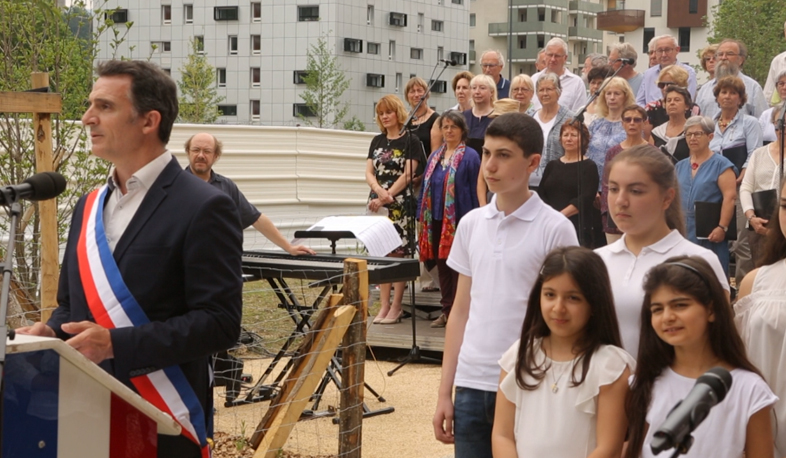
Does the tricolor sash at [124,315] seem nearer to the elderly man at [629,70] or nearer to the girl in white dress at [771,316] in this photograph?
the girl in white dress at [771,316]

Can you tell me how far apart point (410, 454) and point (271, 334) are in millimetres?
4344

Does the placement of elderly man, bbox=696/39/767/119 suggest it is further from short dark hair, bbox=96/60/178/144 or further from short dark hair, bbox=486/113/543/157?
short dark hair, bbox=96/60/178/144

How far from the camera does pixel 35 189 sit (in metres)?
3.12

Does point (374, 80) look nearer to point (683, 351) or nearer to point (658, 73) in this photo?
point (658, 73)

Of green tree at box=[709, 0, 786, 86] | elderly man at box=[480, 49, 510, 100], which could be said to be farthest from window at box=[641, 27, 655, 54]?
elderly man at box=[480, 49, 510, 100]

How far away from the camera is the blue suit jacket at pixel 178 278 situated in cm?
313

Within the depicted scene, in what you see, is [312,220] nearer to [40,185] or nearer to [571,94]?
[571,94]

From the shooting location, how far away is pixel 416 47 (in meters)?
77.1

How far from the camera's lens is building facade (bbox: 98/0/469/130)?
7025 cm

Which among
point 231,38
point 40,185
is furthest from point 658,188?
point 231,38

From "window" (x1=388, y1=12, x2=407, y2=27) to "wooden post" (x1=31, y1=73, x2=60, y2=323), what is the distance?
68.7 meters

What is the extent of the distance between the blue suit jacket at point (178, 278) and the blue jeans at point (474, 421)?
1.11m

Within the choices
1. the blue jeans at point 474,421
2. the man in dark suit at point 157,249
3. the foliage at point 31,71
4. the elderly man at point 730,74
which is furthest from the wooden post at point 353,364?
the elderly man at point 730,74

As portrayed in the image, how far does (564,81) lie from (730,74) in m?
1.89
